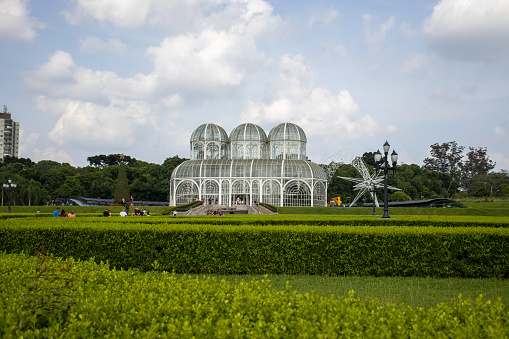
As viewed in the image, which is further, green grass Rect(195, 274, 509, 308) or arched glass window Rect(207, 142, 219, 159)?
arched glass window Rect(207, 142, 219, 159)

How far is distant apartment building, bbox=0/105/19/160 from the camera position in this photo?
117m

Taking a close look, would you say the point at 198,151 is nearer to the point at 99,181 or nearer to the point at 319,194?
the point at 319,194

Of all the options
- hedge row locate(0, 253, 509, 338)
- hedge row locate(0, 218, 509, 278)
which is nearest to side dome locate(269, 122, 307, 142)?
hedge row locate(0, 218, 509, 278)

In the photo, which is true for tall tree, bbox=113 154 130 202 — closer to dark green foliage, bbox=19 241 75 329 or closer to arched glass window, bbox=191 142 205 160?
arched glass window, bbox=191 142 205 160

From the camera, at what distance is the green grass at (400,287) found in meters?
7.83

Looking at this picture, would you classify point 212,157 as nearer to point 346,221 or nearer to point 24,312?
point 346,221

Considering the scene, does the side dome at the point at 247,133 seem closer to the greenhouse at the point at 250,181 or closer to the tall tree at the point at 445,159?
the greenhouse at the point at 250,181

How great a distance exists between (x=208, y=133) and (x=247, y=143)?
479 cm

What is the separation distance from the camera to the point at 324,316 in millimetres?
3869

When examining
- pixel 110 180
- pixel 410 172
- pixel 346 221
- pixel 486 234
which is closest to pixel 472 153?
pixel 410 172

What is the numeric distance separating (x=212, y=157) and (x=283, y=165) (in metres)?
9.39

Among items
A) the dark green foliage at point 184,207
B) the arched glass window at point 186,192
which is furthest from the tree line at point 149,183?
the dark green foliage at point 184,207

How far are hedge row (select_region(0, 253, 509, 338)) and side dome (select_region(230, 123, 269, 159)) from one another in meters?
43.1

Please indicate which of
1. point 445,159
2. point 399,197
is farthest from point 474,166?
point 399,197
